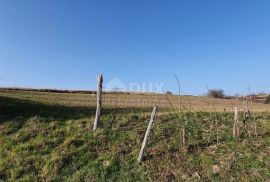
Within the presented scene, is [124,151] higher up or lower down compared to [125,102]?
lower down

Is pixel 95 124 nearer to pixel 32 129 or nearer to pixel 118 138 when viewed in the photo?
pixel 118 138

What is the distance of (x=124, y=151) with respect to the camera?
1081cm

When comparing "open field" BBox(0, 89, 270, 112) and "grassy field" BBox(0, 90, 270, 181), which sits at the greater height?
"open field" BBox(0, 89, 270, 112)

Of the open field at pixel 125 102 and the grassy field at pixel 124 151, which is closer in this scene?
the grassy field at pixel 124 151

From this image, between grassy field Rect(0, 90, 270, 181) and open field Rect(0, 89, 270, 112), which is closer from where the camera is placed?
grassy field Rect(0, 90, 270, 181)

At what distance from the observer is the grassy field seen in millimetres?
9422

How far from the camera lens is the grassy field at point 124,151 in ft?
30.9

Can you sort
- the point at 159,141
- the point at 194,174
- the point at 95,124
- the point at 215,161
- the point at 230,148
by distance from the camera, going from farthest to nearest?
the point at 95,124
the point at 159,141
the point at 230,148
the point at 215,161
the point at 194,174

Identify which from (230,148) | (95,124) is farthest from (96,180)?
(230,148)

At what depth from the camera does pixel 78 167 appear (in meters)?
10.0

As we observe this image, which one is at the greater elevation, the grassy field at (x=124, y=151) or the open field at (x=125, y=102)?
the open field at (x=125, y=102)

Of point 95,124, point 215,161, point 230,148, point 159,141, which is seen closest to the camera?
point 215,161

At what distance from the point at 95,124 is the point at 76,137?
1098mm

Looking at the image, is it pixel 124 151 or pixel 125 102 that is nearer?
pixel 124 151
